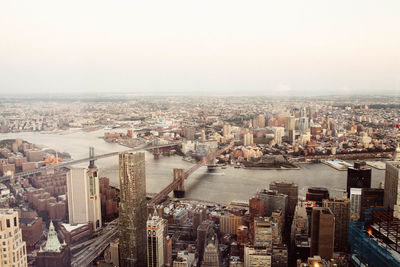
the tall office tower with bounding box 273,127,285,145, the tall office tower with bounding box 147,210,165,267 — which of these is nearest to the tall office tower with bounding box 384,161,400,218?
the tall office tower with bounding box 273,127,285,145

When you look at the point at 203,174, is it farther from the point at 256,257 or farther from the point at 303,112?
Result: the point at 256,257

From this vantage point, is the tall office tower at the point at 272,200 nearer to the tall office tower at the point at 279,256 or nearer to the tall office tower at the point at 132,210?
the tall office tower at the point at 279,256

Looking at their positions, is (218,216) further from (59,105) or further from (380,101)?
(380,101)

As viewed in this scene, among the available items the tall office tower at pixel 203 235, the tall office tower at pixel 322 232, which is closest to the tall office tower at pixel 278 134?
the tall office tower at pixel 322 232

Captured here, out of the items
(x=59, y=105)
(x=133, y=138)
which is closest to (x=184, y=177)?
(x=133, y=138)

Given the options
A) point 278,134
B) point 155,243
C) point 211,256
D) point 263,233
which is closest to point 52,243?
point 155,243
